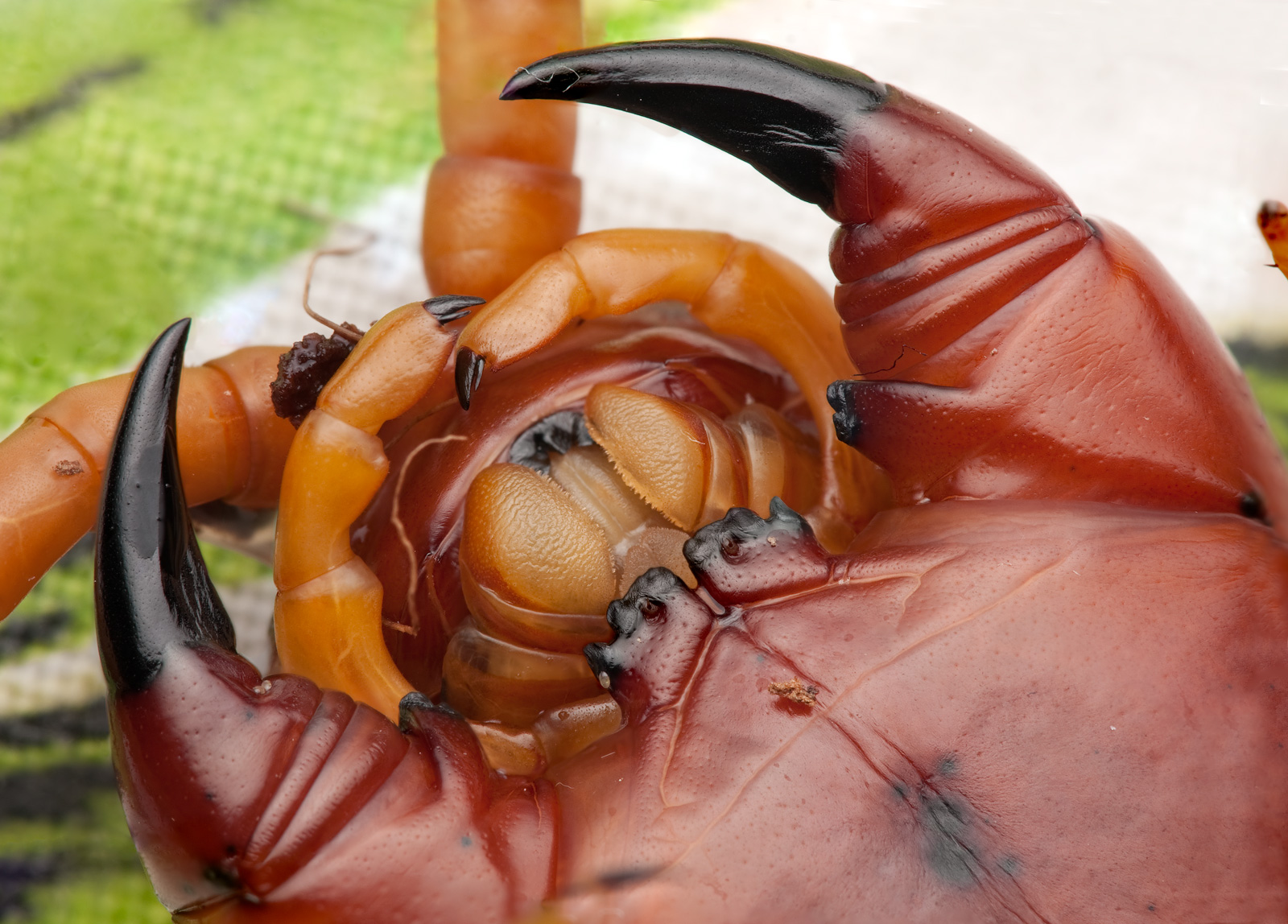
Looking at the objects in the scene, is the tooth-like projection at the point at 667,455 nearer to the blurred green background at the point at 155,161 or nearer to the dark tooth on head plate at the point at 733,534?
the dark tooth on head plate at the point at 733,534

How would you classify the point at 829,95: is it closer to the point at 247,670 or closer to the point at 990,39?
the point at 247,670

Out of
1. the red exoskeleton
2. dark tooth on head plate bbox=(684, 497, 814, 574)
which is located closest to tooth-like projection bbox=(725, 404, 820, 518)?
the red exoskeleton

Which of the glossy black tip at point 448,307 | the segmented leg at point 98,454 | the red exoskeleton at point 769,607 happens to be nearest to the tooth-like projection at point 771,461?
the red exoskeleton at point 769,607

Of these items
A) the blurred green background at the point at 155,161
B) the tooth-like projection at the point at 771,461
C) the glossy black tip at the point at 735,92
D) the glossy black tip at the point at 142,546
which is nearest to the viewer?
the glossy black tip at the point at 142,546

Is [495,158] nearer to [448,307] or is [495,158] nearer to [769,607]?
[448,307]

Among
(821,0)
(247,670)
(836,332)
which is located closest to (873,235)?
(836,332)

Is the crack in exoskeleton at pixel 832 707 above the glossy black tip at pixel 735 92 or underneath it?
underneath

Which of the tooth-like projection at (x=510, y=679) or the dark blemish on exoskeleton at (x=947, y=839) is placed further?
the tooth-like projection at (x=510, y=679)

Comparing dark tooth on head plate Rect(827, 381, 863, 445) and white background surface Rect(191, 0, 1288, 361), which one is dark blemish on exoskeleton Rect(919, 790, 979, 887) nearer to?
dark tooth on head plate Rect(827, 381, 863, 445)
